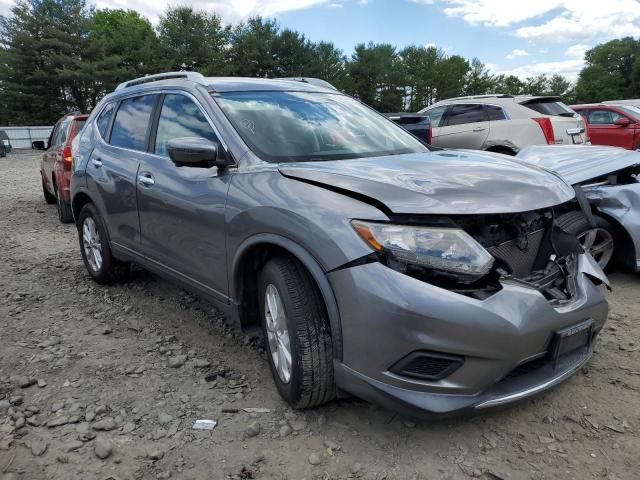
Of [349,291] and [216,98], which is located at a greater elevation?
[216,98]

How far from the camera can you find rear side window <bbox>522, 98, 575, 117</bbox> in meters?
8.92

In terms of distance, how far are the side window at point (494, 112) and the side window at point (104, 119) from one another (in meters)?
6.91

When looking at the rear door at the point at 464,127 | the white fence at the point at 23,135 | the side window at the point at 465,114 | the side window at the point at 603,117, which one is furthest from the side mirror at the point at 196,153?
the white fence at the point at 23,135

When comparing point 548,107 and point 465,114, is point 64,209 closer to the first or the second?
point 465,114

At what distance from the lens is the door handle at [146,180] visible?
11.4 ft

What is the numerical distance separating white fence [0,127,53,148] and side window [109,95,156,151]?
32.8 meters

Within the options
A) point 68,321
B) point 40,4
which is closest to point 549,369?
point 68,321

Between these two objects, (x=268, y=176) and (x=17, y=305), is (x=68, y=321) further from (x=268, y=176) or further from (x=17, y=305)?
(x=268, y=176)

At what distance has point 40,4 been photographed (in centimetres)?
4253

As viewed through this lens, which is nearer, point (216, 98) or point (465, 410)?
point (465, 410)

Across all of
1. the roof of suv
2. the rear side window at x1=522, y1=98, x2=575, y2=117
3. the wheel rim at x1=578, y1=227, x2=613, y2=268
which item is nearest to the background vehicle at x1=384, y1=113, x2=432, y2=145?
the rear side window at x1=522, y1=98, x2=575, y2=117

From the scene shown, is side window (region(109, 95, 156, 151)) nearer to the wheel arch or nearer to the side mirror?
the side mirror

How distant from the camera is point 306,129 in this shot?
123 inches

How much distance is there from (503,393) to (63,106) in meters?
47.7
